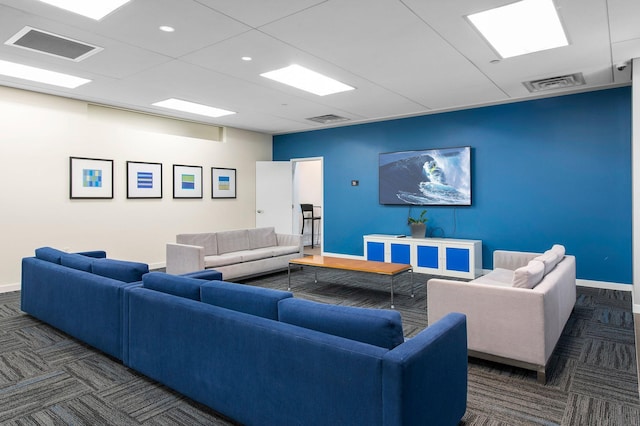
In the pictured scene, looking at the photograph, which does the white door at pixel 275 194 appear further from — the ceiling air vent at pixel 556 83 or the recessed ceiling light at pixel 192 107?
the ceiling air vent at pixel 556 83

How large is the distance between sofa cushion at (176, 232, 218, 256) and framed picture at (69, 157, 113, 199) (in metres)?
1.50

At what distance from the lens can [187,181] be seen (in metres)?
6.83

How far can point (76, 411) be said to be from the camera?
2127 mm

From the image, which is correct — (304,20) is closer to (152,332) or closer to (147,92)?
(152,332)

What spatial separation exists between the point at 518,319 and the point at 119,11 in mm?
3461

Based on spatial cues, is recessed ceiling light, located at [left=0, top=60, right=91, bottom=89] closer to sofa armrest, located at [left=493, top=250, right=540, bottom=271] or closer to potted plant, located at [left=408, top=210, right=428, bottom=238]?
potted plant, located at [left=408, top=210, right=428, bottom=238]

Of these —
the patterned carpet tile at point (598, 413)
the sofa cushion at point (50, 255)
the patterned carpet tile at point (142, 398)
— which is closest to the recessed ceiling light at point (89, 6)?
the sofa cushion at point (50, 255)

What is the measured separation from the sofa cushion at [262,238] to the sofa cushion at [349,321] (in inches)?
164

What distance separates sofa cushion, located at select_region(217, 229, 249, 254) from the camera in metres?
5.60

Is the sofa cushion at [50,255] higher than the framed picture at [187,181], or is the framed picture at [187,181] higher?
the framed picture at [187,181]

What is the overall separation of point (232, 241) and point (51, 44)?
10.3ft

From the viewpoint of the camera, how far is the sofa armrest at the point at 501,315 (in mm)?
2453

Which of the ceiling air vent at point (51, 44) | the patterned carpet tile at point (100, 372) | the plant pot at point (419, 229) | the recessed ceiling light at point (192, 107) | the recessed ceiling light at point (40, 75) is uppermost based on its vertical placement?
the recessed ceiling light at point (192, 107)

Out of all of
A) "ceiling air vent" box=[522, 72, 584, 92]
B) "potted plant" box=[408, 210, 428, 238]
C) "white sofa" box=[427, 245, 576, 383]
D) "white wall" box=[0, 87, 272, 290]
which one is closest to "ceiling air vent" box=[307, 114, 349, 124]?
"white wall" box=[0, 87, 272, 290]
